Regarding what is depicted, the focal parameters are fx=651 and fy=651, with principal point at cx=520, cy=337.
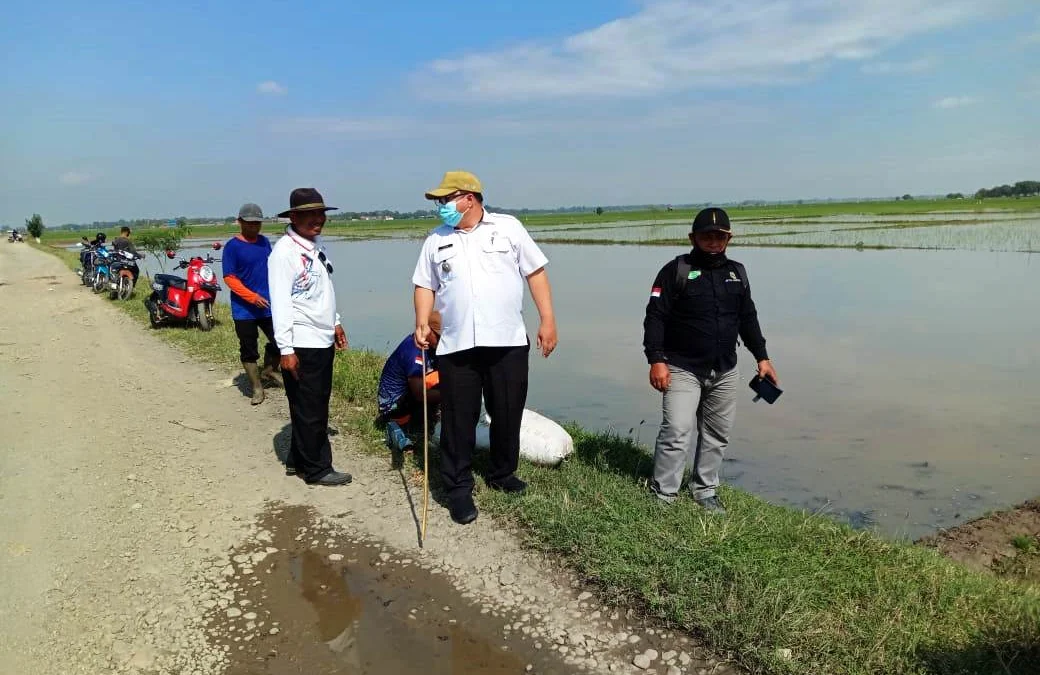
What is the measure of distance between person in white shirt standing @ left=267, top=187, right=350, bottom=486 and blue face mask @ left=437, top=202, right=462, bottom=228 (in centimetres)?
101

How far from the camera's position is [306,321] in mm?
4207

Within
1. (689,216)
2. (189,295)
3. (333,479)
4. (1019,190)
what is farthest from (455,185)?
(1019,190)

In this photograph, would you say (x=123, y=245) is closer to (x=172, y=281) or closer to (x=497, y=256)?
(x=172, y=281)

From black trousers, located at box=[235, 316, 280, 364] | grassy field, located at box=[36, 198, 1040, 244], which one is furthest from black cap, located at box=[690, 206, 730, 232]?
grassy field, located at box=[36, 198, 1040, 244]

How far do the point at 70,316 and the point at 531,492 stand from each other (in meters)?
12.2

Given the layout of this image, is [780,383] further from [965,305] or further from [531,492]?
[965,305]

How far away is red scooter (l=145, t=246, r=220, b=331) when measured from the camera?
33.7 feet

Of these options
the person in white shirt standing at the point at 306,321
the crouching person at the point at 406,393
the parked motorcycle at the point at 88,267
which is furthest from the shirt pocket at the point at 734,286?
the parked motorcycle at the point at 88,267

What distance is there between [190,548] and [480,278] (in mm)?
2208

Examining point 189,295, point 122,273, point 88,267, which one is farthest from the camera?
point 88,267

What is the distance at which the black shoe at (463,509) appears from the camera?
380cm

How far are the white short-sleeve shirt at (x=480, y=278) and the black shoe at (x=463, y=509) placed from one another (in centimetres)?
88

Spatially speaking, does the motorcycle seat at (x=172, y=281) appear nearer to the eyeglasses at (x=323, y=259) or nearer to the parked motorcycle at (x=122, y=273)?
the parked motorcycle at (x=122, y=273)

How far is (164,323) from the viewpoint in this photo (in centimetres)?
1088
